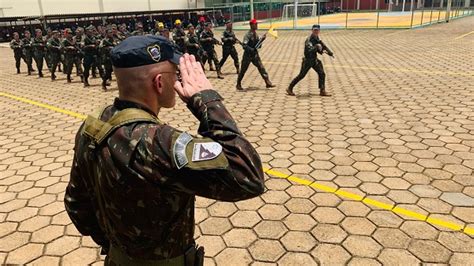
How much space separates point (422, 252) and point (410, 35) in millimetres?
21327

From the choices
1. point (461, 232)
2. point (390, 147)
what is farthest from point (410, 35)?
point (461, 232)

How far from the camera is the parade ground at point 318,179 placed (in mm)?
3332

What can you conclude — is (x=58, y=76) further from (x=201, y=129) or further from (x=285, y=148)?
(x=201, y=129)

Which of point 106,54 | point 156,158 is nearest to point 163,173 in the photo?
point 156,158

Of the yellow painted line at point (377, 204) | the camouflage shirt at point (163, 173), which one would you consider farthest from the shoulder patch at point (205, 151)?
the yellow painted line at point (377, 204)

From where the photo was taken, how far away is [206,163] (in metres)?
1.29

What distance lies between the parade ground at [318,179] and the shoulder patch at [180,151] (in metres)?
2.12

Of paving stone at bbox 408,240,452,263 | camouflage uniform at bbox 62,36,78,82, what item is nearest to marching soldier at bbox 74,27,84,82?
camouflage uniform at bbox 62,36,78,82

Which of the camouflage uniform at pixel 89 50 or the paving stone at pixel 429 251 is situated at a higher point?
the camouflage uniform at pixel 89 50

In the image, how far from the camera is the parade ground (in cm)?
333

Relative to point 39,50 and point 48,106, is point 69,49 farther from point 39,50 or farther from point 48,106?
point 48,106

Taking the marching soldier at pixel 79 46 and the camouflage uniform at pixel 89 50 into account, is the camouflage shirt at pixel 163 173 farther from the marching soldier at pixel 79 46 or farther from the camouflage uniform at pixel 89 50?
the marching soldier at pixel 79 46

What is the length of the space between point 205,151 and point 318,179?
11.3 feet

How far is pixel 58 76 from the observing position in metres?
13.7
